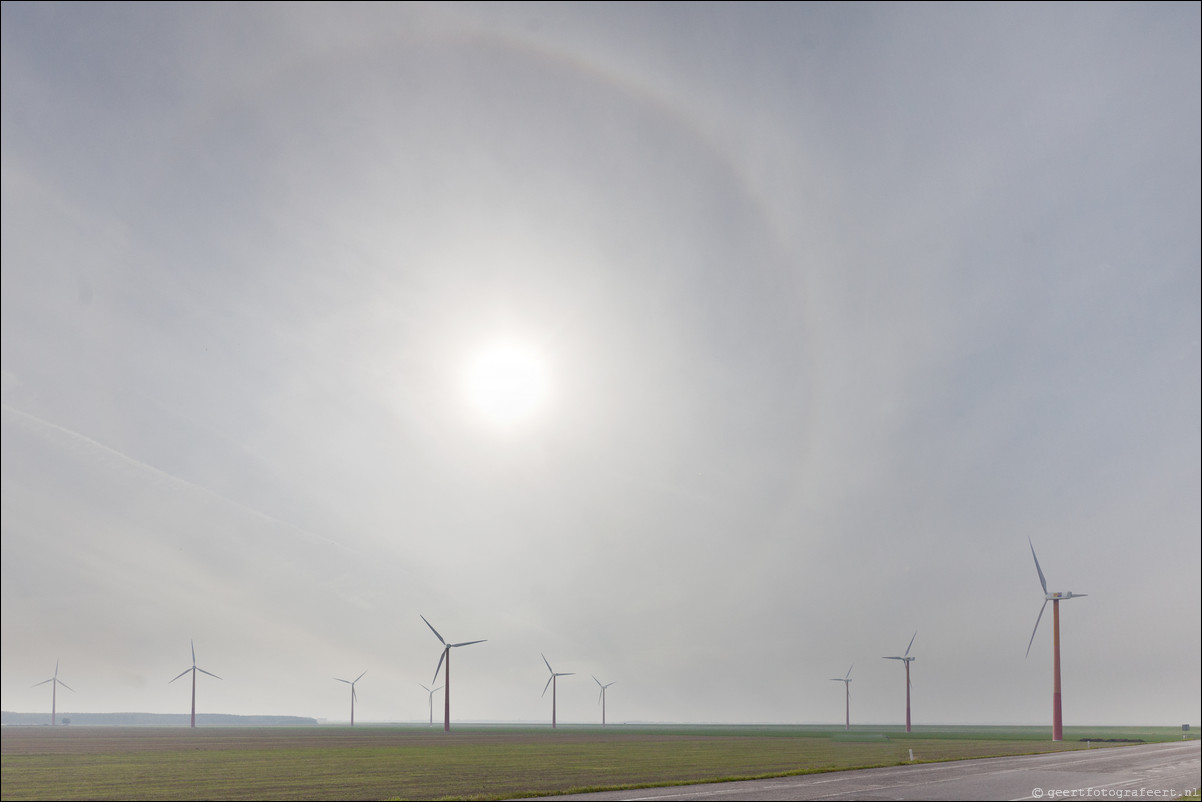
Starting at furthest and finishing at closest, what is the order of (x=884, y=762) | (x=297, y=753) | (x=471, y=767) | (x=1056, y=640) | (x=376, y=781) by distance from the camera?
(x=1056, y=640), (x=297, y=753), (x=884, y=762), (x=471, y=767), (x=376, y=781)

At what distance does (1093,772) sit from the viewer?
60.7 m

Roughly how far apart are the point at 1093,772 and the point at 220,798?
57.3 metres

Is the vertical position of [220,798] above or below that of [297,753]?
above

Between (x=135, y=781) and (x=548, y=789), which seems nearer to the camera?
(x=548, y=789)

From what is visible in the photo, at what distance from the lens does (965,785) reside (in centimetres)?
4788

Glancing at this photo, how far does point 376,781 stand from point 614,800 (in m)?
20.7

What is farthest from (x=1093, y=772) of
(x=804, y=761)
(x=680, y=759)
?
(x=680, y=759)

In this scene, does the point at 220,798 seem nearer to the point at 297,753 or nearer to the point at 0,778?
the point at 0,778

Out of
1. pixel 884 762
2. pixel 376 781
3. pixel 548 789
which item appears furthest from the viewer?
pixel 884 762

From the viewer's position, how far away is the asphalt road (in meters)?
40.7

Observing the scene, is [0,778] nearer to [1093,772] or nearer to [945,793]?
[945,793]

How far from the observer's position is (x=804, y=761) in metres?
76.1

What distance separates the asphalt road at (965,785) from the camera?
40.7 metres

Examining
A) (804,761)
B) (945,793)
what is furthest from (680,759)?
(945,793)
